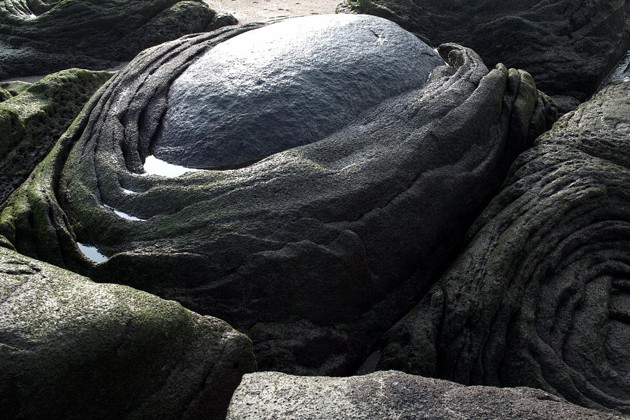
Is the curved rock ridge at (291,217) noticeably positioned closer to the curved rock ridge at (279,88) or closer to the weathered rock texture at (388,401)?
the curved rock ridge at (279,88)

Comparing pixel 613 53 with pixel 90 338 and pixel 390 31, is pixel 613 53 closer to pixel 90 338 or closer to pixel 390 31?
pixel 390 31

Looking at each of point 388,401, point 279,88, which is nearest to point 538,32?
point 279,88

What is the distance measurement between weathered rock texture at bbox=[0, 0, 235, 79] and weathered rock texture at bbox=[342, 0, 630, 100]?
92.1 inches

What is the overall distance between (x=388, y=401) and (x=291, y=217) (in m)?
1.14

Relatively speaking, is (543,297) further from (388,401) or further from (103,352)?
(103,352)

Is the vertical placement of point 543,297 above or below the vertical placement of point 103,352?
below

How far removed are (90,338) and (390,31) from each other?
10.4 ft

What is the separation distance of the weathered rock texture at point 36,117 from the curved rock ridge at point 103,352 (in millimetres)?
1278

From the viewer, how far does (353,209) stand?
3293 millimetres

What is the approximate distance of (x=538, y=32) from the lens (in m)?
5.79

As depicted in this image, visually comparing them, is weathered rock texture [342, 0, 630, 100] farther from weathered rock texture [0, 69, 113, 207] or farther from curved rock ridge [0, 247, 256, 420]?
curved rock ridge [0, 247, 256, 420]

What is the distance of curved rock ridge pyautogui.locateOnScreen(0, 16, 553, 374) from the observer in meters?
3.06

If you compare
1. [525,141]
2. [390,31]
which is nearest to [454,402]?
[525,141]

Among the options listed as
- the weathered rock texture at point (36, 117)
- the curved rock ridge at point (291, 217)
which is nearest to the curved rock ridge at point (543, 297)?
the curved rock ridge at point (291, 217)
